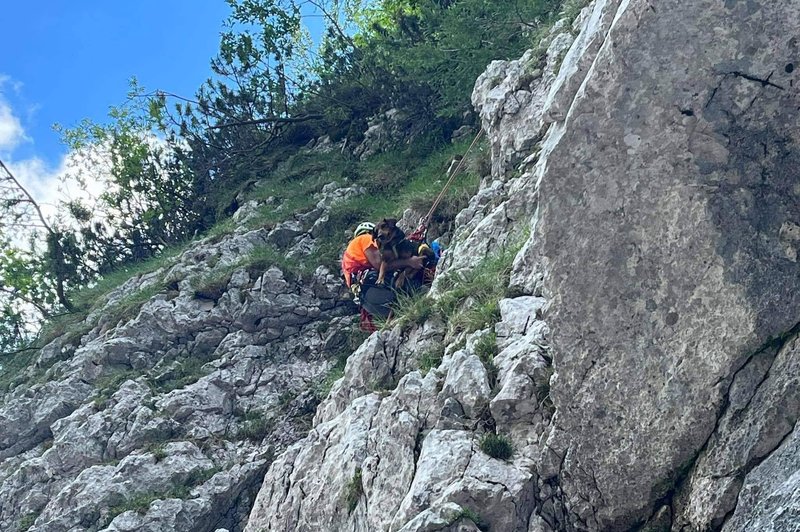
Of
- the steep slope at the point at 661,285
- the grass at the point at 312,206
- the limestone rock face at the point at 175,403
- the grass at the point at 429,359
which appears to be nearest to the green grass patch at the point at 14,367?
the grass at the point at 312,206

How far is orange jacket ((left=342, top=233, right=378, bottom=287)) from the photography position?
46.9 feet

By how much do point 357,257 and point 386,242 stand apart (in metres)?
0.80

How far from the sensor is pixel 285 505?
30.6 ft

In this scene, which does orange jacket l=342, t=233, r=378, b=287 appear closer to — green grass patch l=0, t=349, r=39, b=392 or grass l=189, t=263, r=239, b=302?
grass l=189, t=263, r=239, b=302

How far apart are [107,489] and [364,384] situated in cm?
486

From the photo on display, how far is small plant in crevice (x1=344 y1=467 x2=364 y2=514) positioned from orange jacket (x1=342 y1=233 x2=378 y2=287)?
6.07 meters

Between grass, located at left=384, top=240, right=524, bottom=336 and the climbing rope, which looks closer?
grass, located at left=384, top=240, right=524, bottom=336

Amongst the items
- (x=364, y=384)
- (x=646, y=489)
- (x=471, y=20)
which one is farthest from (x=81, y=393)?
(x=646, y=489)

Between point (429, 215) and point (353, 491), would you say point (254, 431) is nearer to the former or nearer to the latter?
point (429, 215)

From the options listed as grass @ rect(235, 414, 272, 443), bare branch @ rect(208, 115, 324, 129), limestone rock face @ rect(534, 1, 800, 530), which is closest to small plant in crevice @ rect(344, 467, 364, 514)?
limestone rock face @ rect(534, 1, 800, 530)

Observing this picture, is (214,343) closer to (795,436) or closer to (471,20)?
(471,20)

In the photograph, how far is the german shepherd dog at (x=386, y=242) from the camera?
13758 mm

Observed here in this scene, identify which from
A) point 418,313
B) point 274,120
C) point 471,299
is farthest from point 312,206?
point 471,299

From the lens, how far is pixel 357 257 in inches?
567
